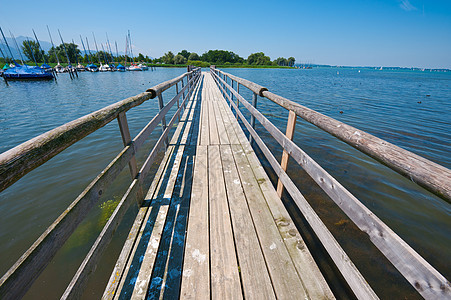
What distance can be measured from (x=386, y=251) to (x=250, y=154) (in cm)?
298

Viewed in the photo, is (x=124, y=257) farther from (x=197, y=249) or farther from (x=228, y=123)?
(x=228, y=123)

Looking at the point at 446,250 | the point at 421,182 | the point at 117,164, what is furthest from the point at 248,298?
the point at 446,250

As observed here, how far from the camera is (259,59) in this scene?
374 ft

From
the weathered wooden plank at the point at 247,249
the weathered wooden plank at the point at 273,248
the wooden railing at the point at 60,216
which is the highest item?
the wooden railing at the point at 60,216

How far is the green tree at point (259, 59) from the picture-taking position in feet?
373

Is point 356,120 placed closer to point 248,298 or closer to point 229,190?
point 229,190

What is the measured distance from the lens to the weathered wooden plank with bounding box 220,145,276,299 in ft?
5.17

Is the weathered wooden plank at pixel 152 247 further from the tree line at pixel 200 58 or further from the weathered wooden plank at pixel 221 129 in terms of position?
the tree line at pixel 200 58

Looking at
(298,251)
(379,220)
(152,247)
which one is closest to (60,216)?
(152,247)

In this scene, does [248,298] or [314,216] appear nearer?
[248,298]

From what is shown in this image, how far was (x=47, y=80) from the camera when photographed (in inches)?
1172

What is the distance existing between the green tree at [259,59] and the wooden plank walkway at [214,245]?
405 ft

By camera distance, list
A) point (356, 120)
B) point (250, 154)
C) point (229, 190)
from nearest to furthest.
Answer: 1. point (229, 190)
2. point (250, 154)
3. point (356, 120)

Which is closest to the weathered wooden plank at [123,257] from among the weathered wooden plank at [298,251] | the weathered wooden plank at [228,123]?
the weathered wooden plank at [298,251]
